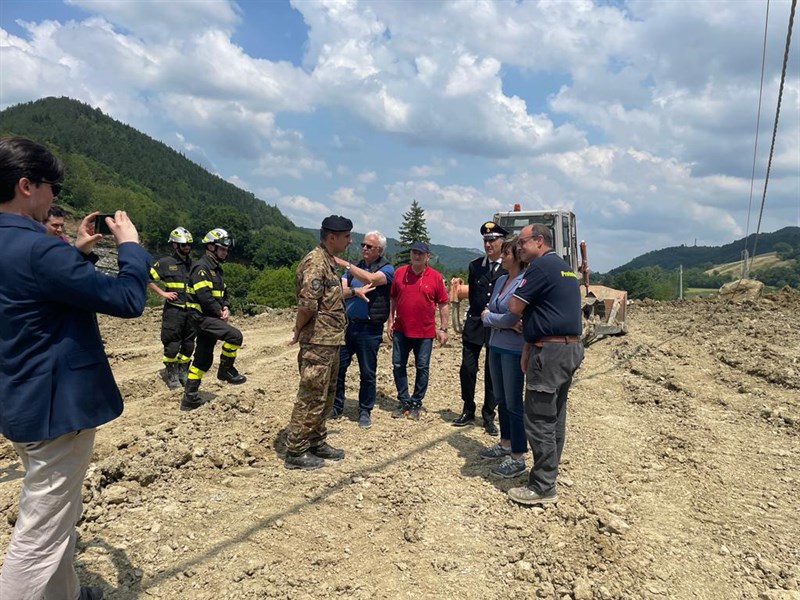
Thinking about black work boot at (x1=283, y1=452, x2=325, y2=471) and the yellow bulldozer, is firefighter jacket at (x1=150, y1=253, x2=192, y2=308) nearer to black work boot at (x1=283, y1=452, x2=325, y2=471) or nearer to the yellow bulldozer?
black work boot at (x1=283, y1=452, x2=325, y2=471)

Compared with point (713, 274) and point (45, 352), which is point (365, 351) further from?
point (713, 274)

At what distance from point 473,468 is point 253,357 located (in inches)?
235

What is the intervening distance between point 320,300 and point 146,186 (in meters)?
141

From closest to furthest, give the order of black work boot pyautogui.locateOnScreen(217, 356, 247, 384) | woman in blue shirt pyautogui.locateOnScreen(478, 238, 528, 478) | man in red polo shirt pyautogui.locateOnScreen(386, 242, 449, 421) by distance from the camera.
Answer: woman in blue shirt pyautogui.locateOnScreen(478, 238, 528, 478) < man in red polo shirt pyautogui.locateOnScreen(386, 242, 449, 421) < black work boot pyautogui.locateOnScreen(217, 356, 247, 384)

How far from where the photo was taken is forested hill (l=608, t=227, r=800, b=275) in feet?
391

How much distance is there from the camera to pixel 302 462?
412 cm

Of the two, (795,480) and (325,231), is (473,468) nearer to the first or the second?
(325,231)

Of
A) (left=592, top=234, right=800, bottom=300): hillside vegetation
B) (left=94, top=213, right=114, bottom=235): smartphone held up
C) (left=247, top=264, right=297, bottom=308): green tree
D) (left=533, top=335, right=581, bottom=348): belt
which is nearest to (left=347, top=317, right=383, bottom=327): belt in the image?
(left=533, top=335, right=581, bottom=348): belt

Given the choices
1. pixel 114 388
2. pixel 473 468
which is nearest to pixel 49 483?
pixel 114 388

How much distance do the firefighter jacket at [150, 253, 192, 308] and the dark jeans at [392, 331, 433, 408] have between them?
2.89 metres

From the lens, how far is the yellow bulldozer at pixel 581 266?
10.1 m

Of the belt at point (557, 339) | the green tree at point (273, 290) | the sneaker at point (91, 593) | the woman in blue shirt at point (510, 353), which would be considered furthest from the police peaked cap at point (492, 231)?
the green tree at point (273, 290)

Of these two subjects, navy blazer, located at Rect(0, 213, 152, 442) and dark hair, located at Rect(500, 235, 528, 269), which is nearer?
navy blazer, located at Rect(0, 213, 152, 442)

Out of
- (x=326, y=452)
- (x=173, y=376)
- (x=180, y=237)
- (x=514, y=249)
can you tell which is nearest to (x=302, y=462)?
(x=326, y=452)
